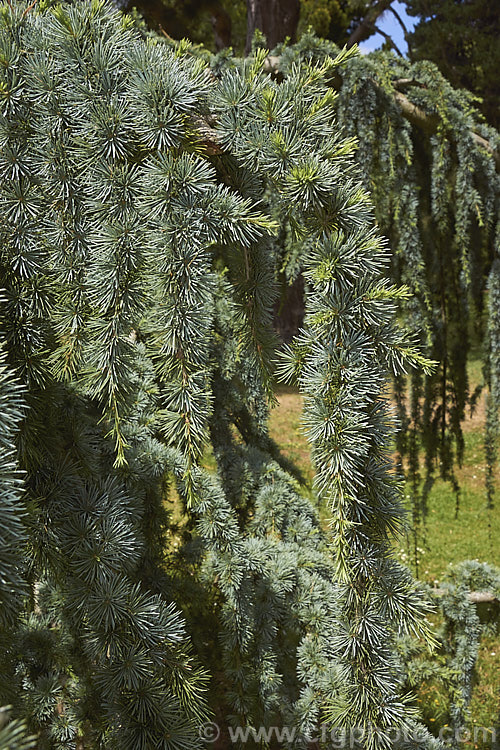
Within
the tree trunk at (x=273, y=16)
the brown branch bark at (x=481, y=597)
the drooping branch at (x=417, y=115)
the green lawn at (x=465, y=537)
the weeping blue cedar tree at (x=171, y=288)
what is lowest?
the green lawn at (x=465, y=537)

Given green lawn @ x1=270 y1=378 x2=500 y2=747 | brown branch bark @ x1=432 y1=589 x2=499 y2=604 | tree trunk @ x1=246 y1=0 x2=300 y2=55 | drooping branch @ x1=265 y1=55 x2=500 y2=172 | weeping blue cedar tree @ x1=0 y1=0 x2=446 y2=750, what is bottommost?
green lawn @ x1=270 y1=378 x2=500 y2=747

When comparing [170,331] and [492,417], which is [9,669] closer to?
[170,331]

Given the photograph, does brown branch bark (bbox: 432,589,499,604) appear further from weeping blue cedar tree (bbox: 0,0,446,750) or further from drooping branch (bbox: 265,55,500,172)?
drooping branch (bbox: 265,55,500,172)

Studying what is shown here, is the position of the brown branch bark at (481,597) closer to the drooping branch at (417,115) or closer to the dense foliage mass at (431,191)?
the dense foliage mass at (431,191)

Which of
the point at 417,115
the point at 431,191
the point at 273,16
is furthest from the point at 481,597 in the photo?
the point at 273,16

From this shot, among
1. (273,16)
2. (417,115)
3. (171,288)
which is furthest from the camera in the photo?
(273,16)

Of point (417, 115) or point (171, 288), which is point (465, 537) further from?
point (171, 288)

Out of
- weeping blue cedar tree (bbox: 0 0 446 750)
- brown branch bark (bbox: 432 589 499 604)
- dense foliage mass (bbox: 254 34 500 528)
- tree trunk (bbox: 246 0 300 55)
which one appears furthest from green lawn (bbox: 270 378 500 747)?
tree trunk (bbox: 246 0 300 55)

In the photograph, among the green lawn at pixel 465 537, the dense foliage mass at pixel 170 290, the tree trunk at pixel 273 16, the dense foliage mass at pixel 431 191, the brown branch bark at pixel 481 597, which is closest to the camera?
the dense foliage mass at pixel 170 290

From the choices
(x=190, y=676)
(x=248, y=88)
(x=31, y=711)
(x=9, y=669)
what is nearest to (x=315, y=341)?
(x=248, y=88)

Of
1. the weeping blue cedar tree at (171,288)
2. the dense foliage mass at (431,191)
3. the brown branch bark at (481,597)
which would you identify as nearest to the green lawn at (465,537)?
the brown branch bark at (481,597)

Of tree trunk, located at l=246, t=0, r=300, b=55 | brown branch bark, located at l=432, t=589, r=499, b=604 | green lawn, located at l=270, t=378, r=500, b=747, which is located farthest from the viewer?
tree trunk, located at l=246, t=0, r=300, b=55

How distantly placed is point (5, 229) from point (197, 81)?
33 centimetres

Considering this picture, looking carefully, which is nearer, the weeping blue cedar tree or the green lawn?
the weeping blue cedar tree
